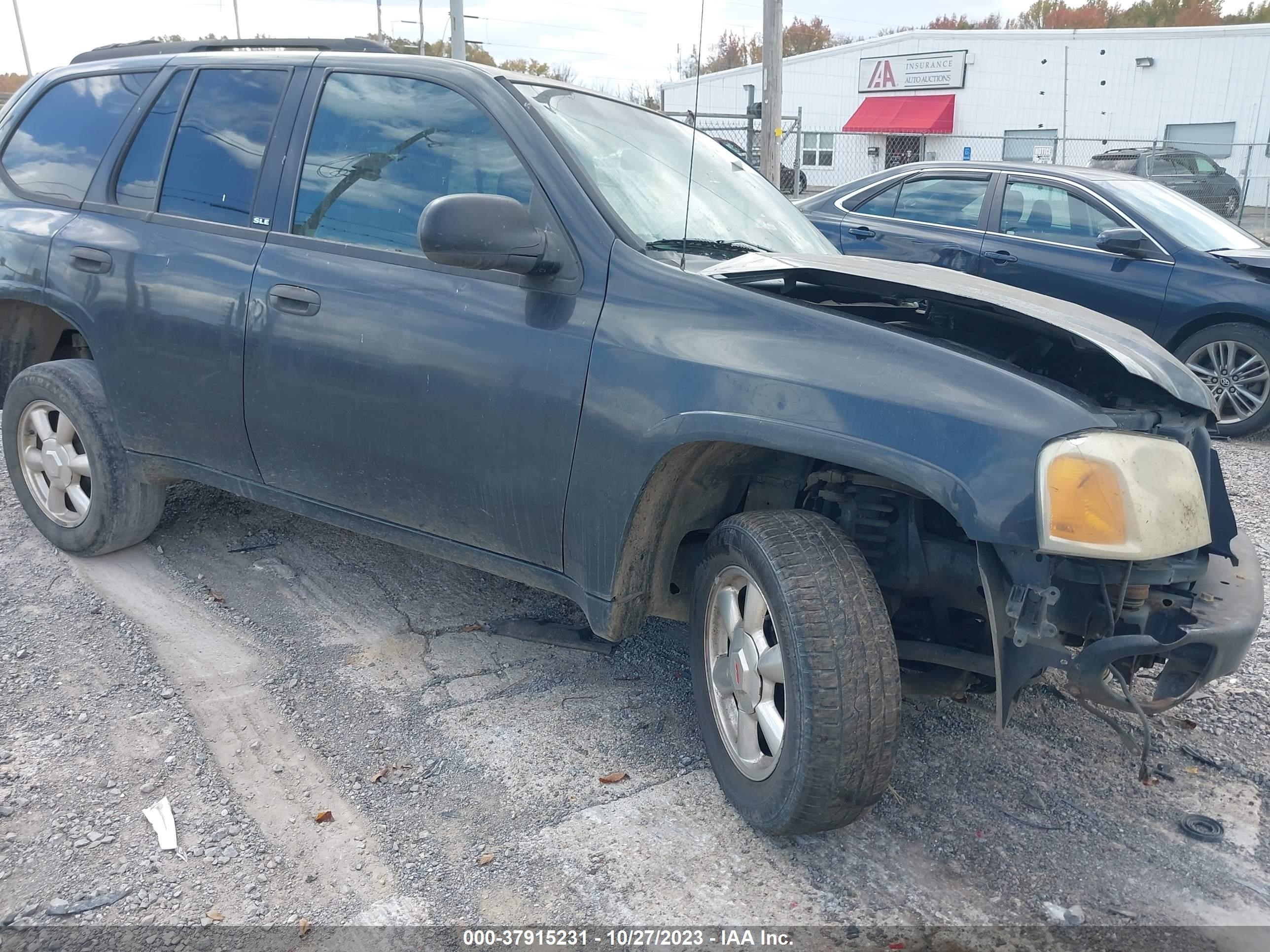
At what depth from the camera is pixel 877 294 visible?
8.77 feet

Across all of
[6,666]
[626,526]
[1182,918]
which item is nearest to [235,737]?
[6,666]

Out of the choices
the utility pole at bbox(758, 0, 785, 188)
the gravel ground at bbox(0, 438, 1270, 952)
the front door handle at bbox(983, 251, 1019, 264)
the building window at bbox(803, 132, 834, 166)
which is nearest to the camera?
the gravel ground at bbox(0, 438, 1270, 952)

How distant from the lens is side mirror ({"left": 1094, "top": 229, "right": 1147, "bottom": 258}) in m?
6.89

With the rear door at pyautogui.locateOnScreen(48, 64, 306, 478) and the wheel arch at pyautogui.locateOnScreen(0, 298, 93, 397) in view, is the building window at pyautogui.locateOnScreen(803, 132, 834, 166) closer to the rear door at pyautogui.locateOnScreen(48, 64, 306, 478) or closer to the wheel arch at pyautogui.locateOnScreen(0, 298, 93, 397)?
the wheel arch at pyautogui.locateOnScreen(0, 298, 93, 397)

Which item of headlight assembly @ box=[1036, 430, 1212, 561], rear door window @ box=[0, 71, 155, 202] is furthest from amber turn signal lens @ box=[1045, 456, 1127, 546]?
rear door window @ box=[0, 71, 155, 202]

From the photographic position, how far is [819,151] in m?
34.7

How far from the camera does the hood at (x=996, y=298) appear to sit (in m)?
2.43

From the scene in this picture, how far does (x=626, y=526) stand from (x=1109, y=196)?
589cm

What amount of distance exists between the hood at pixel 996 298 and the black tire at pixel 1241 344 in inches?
180

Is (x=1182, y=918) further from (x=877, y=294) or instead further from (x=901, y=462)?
(x=877, y=294)

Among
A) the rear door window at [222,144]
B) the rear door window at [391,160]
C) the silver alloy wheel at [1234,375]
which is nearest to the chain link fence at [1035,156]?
the rear door window at [391,160]

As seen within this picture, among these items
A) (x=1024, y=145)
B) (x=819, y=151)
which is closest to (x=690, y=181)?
(x=1024, y=145)

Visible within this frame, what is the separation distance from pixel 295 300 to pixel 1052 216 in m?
5.87

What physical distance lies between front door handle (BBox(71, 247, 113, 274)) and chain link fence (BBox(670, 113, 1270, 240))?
88.3 inches
